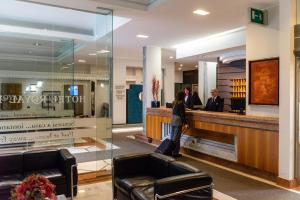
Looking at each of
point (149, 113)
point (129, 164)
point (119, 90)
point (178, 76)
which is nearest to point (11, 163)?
point (129, 164)

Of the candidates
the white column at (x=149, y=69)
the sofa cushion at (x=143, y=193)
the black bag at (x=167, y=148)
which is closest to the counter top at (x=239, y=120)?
the black bag at (x=167, y=148)

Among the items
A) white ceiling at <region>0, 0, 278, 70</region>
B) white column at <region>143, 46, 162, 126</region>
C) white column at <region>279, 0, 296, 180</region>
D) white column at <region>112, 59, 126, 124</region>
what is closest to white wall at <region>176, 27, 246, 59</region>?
white ceiling at <region>0, 0, 278, 70</region>

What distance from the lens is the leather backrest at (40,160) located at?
3.94 metres

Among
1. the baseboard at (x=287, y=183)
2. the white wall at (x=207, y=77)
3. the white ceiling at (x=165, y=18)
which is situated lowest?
the baseboard at (x=287, y=183)

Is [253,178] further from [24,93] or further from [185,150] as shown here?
[24,93]

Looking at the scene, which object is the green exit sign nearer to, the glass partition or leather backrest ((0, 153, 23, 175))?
the glass partition

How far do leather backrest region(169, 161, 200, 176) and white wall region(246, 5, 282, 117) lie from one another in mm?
2638

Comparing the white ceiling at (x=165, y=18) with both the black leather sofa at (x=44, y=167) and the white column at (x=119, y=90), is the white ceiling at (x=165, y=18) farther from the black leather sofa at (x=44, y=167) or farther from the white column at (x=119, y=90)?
the white column at (x=119, y=90)

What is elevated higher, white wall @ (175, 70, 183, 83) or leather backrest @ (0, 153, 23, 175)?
white wall @ (175, 70, 183, 83)

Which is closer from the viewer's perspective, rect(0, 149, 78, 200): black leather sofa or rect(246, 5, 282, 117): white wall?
rect(0, 149, 78, 200): black leather sofa

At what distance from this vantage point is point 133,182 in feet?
10.6

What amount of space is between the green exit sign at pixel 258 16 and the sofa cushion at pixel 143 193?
12.2 ft

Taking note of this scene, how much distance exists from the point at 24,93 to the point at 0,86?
455 mm

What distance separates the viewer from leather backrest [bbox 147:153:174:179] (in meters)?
3.38
